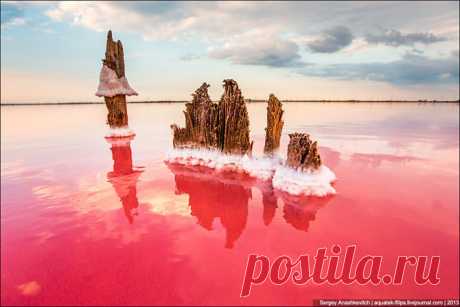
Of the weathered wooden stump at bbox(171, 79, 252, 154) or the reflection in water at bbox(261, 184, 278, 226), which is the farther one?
the weathered wooden stump at bbox(171, 79, 252, 154)

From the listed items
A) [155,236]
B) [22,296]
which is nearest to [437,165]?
[155,236]

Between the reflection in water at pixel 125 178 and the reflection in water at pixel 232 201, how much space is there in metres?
1.77

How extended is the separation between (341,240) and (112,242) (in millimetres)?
5627

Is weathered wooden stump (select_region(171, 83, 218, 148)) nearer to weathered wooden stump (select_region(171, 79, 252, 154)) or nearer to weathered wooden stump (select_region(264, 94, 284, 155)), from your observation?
weathered wooden stump (select_region(171, 79, 252, 154))

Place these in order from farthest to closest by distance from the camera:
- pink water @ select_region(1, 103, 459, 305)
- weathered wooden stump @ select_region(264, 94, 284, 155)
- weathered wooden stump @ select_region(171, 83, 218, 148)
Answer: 1. weathered wooden stump @ select_region(171, 83, 218, 148)
2. weathered wooden stump @ select_region(264, 94, 284, 155)
3. pink water @ select_region(1, 103, 459, 305)

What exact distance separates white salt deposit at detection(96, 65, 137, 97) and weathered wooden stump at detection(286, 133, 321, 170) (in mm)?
19459

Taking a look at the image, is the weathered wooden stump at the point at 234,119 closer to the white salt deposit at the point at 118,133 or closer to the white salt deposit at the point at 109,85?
the white salt deposit at the point at 109,85

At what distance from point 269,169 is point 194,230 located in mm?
5411

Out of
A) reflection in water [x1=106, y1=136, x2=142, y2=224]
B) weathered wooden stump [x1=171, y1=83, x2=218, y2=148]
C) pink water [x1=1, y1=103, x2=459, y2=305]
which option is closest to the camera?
pink water [x1=1, y1=103, x2=459, y2=305]

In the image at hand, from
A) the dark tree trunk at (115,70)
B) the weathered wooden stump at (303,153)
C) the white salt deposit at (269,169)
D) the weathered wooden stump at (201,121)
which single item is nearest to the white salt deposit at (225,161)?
the white salt deposit at (269,169)

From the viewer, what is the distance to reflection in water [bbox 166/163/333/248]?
287 inches

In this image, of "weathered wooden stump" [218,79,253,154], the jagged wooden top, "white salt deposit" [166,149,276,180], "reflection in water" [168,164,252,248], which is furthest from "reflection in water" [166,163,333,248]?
the jagged wooden top

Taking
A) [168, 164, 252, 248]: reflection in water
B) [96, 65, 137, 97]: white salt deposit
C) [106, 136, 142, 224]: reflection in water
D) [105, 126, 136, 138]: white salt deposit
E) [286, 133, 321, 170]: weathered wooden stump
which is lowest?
[106, 136, 142, 224]: reflection in water

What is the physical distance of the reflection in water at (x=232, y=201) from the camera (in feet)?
23.9
